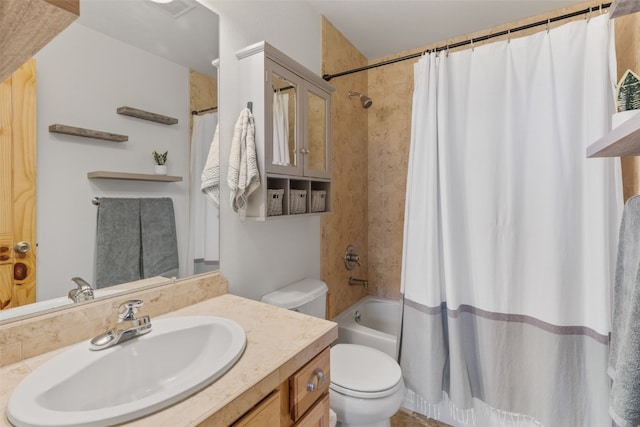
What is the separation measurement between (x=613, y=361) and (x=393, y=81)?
2213mm

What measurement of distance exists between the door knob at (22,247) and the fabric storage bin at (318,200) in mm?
1081

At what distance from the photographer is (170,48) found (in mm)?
1102

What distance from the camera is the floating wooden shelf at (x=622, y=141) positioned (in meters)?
0.57

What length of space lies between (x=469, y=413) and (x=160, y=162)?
1959mm

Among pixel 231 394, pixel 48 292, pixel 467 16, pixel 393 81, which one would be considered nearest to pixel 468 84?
pixel 467 16

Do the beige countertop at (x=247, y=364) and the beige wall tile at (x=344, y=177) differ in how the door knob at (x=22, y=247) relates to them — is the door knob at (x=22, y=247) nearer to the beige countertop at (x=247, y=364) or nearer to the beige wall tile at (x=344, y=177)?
the beige countertop at (x=247, y=364)

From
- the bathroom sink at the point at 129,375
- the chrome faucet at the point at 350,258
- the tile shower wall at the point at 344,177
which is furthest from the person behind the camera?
the chrome faucet at the point at 350,258

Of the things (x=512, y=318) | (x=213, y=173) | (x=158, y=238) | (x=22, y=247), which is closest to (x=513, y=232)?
(x=512, y=318)

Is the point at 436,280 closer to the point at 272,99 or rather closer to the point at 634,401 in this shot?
the point at 634,401

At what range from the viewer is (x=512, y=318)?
1469mm

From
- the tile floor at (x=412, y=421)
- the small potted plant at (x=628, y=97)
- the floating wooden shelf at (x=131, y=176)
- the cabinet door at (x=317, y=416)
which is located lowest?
the tile floor at (x=412, y=421)

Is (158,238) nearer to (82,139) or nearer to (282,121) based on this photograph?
(82,139)

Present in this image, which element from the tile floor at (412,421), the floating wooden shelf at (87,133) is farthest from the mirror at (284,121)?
the tile floor at (412,421)

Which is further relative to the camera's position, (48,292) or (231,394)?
(48,292)
